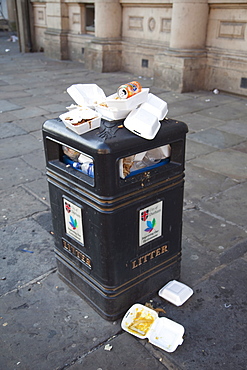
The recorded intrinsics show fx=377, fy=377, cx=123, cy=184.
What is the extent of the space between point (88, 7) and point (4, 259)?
1100cm

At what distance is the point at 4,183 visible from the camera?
4.24 m

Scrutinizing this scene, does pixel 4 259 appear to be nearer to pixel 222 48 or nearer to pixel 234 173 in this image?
pixel 234 173

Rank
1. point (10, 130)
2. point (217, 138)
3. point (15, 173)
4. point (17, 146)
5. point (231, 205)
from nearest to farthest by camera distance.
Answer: point (231, 205)
point (15, 173)
point (17, 146)
point (217, 138)
point (10, 130)

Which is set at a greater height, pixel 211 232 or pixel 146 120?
pixel 146 120

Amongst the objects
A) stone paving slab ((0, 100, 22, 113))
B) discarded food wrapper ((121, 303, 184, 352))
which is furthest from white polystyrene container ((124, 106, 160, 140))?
stone paving slab ((0, 100, 22, 113))

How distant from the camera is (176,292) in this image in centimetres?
246

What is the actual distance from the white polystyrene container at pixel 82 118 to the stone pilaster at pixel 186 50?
645 cm

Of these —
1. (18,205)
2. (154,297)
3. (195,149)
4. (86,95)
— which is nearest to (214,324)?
(154,297)

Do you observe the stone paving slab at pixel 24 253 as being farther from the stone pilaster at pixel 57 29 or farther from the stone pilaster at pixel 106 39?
the stone pilaster at pixel 57 29

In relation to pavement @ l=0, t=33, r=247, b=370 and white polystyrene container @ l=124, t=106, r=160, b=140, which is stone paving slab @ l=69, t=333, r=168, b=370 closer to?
pavement @ l=0, t=33, r=247, b=370

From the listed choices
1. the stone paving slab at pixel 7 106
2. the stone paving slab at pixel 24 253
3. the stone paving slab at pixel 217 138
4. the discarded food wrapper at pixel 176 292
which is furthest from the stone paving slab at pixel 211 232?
the stone paving slab at pixel 7 106

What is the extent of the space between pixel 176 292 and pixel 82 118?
1.28 m

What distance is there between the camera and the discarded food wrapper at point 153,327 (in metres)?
2.13

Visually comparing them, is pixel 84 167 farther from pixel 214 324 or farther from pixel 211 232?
pixel 211 232
